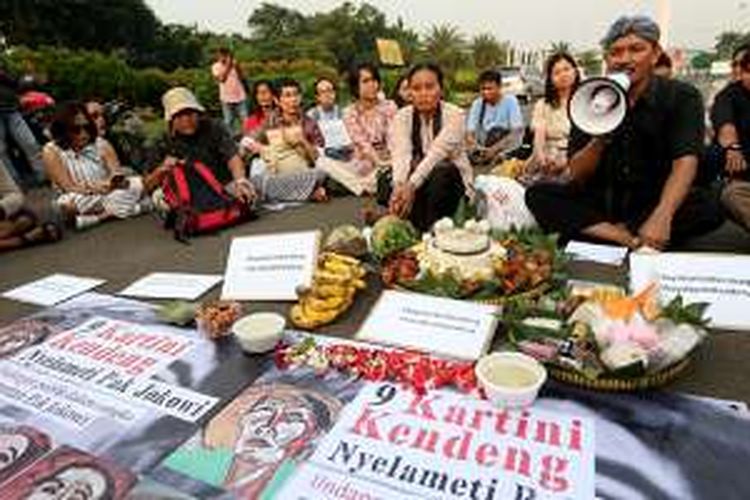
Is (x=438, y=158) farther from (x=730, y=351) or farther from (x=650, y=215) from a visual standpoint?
(x=730, y=351)

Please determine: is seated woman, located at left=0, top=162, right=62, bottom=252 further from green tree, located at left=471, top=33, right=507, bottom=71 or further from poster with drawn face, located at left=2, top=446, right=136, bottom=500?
green tree, located at left=471, top=33, right=507, bottom=71

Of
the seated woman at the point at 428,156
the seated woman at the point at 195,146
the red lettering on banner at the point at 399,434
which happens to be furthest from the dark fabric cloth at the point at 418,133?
the red lettering on banner at the point at 399,434

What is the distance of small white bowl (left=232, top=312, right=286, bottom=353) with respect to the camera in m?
2.10

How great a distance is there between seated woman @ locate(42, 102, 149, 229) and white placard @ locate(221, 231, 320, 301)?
7.91 feet

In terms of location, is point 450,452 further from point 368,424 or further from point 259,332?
point 259,332

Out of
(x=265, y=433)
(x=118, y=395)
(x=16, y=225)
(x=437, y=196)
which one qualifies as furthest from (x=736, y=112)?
(x=16, y=225)

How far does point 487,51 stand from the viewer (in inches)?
1501

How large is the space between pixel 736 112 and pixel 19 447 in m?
4.14

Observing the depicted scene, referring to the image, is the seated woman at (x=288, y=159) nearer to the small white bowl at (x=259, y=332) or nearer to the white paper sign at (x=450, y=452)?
the small white bowl at (x=259, y=332)

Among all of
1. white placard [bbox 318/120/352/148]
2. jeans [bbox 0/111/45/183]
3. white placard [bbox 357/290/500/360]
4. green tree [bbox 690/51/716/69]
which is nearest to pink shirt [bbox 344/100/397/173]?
white placard [bbox 318/120/352/148]

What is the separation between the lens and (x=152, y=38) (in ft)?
90.8

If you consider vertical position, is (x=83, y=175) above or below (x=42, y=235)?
above

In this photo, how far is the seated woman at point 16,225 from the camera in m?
4.13

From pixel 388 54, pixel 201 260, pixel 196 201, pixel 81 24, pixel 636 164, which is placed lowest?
pixel 201 260
